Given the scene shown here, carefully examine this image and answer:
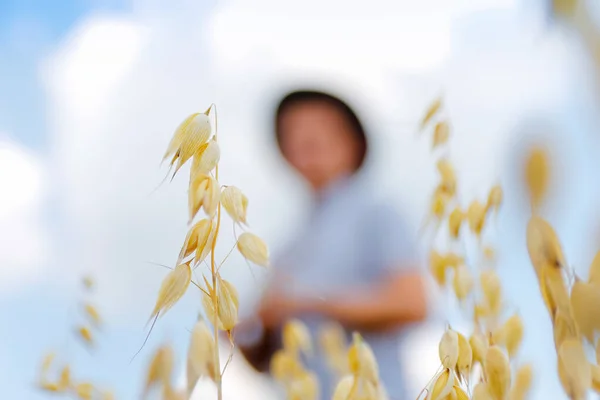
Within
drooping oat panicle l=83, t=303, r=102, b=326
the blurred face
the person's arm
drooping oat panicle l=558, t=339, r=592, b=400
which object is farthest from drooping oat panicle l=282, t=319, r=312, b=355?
the blurred face

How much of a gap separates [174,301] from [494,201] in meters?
0.12

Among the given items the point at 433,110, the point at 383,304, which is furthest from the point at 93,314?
the point at 383,304

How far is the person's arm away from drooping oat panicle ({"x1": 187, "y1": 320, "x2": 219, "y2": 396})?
0.52m

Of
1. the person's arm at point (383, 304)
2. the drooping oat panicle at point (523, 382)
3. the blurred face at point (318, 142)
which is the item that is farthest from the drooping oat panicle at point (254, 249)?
the blurred face at point (318, 142)

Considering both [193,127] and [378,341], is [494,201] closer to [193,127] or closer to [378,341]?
[193,127]

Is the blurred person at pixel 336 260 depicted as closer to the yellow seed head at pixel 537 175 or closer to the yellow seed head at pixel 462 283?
the yellow seed head at pixel 462 283

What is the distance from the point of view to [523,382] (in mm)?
279

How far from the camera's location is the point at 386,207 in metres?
0.88

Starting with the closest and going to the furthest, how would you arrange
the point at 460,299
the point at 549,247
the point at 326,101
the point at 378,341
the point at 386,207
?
the point at 549,247 → the point at 460,299 → the point at 378,341 → the point at 386,207 → the point at 326,101

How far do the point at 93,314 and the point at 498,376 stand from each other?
232mm

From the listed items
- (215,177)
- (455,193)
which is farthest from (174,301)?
(455,193)

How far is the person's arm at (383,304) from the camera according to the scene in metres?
0.69

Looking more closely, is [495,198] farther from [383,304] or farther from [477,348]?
[383,304]

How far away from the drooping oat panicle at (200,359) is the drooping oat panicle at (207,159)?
1.8 inches
